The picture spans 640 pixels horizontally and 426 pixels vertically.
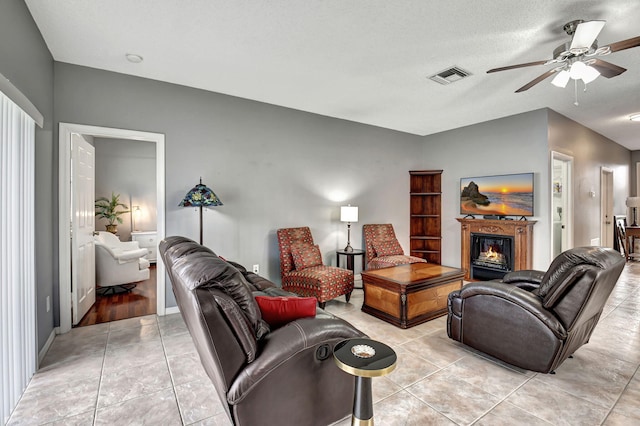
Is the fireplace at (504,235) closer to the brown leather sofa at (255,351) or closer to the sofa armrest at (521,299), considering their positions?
the sofa armrest at (521,299)

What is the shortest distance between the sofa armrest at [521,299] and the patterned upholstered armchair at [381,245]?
2090mm

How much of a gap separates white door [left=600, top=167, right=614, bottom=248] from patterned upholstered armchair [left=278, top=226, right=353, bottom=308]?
5829 millimetres

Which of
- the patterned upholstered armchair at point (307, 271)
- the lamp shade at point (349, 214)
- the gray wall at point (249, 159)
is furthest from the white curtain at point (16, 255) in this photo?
the lamp shade at point (349, 214)

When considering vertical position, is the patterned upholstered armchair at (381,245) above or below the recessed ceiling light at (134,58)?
below

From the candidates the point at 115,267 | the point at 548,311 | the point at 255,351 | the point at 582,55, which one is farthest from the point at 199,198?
the point at 582,55

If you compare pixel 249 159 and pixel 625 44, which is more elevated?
pixel 625 44

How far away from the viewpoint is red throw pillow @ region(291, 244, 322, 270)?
4062mm

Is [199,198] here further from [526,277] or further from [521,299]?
[526,277]

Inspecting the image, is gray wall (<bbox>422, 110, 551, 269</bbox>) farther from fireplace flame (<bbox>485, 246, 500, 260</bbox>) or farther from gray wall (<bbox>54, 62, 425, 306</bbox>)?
gray wall (<bbox>54, 62, 425, 306</bbox>)

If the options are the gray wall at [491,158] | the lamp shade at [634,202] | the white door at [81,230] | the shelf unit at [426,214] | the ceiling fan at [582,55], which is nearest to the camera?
the ceiling fan at [582,55]

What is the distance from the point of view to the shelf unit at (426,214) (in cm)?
587

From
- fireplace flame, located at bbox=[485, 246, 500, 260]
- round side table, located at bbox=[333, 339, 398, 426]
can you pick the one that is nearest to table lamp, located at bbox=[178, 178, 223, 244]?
round side table, located at bbox=[333, 339, 398, 426]

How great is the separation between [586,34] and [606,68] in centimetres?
55

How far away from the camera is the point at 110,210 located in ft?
20.5
